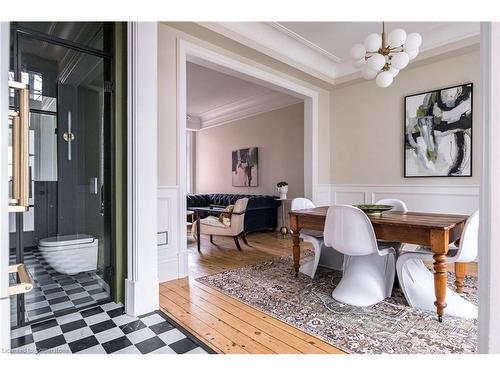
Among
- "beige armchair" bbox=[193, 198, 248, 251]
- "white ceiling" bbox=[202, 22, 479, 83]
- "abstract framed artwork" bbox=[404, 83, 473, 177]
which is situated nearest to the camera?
"white ceiling" bbox=[202, 22, 479, 83]

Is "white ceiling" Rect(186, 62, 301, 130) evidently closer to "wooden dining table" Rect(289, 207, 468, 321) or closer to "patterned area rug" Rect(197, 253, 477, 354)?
"patterned area rug" Rect(197, 253, 477, 354)

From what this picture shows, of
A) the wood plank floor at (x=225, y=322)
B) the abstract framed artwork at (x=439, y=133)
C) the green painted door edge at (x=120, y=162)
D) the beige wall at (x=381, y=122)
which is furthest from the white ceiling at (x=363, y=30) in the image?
the wood plank floor at (x=225, y=322)

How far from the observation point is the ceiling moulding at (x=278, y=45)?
3.11m

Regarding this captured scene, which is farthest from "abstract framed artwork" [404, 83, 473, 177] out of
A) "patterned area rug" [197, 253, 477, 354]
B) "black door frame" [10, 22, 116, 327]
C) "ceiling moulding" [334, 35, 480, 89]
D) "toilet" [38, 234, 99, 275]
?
"toilet" [38, 234, 99, 275]

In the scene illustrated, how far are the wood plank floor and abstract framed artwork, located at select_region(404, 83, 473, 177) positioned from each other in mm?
1307

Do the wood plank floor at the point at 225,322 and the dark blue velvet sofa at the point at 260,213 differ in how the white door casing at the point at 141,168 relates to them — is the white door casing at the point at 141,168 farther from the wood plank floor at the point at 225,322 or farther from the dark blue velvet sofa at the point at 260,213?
the dark blue velvet sofa at the point at 260,213

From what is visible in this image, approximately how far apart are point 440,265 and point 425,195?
230 cm

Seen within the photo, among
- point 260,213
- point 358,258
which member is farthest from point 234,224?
point 358,258

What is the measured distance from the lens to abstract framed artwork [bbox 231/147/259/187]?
6.32 m

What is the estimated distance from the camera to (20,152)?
0.71 meters
